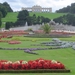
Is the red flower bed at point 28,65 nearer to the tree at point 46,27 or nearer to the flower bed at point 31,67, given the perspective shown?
the flower bed at point 31,67

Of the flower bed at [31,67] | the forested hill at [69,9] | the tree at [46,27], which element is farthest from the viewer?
the forested hill at [69,9]

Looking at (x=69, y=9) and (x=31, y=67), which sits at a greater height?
(x=31, y=67)

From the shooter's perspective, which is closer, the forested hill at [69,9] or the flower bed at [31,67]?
the flower bed at [31,67]

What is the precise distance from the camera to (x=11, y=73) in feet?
37.3

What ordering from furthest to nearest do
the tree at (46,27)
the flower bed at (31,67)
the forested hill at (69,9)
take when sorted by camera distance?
the forested hill at (69,9), the tree at (46,27), the flower bed at (31,67)

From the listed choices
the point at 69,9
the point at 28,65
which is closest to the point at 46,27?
the point at 28,65

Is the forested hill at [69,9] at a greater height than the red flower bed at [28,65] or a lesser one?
lesser

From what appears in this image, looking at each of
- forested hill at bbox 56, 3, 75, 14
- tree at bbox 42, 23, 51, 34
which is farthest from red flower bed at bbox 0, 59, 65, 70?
forested hill at bbox 56, 3, 75, 14

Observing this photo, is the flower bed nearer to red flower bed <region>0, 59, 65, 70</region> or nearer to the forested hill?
red flower bed <region>0, 59, 65, 70</region>

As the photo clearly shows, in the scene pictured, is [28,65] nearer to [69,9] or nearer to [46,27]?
[46,27]

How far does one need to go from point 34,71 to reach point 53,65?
0.84m

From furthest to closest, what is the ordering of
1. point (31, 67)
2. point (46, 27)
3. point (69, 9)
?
point (69, 9)
point (46, 27)
point (31, 67)

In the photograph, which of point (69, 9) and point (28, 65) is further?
point (69, 9)

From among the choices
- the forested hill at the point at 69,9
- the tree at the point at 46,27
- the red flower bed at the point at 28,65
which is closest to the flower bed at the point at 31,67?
the red flower bed at the point at 28,65
